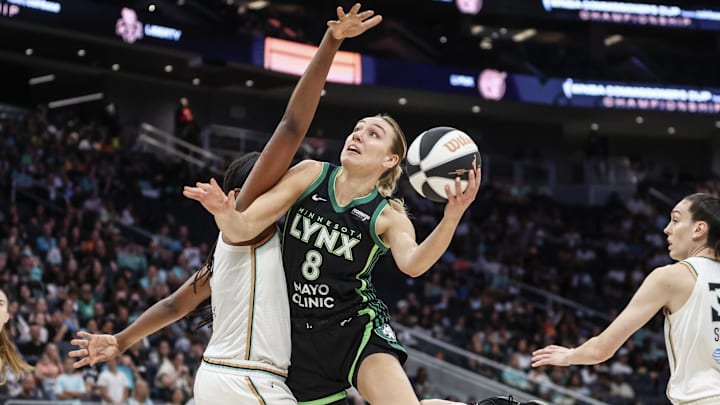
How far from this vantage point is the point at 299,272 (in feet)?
16.0

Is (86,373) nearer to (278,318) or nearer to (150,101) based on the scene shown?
(278,318)

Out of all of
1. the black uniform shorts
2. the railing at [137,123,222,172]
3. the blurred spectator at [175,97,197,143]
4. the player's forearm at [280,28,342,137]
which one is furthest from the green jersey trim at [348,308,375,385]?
the blurred spectator at [175,97,197,143]

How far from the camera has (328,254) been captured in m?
4.89

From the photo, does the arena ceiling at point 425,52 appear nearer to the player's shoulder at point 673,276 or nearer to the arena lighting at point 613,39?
the arena lighting at point 613,39

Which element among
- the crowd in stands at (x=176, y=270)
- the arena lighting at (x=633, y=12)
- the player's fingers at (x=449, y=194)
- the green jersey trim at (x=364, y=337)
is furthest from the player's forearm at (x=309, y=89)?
the arena lighting at (x=633, y=12)

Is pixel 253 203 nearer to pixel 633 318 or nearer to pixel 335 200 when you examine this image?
pixel 335 200

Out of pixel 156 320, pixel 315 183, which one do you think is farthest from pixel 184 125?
pixel 315 183

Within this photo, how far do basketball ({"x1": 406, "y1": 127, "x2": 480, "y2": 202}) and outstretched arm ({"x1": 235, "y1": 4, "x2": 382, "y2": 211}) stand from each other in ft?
2.08

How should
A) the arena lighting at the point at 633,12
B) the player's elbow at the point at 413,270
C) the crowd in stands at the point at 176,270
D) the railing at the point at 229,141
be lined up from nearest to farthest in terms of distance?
the player's elbow at the point at 413,270 → the crowd in stands at the point at 176,270 → the railing at the point at 229,141 → the arena lighting at the point at 633,12

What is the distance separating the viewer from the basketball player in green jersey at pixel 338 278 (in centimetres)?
482

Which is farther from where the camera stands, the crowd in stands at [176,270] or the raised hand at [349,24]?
the crowd in stands at [176,270]

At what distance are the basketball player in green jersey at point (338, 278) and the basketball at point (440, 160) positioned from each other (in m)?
0.20

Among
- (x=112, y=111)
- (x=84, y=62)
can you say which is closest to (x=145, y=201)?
(x=112, y=111)

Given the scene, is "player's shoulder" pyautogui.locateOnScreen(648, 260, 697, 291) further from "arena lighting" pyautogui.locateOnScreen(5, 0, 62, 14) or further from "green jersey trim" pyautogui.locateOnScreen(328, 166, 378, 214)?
"arena lighting" pyautogui.locateOnScreen(5, 0, 62, 14)
